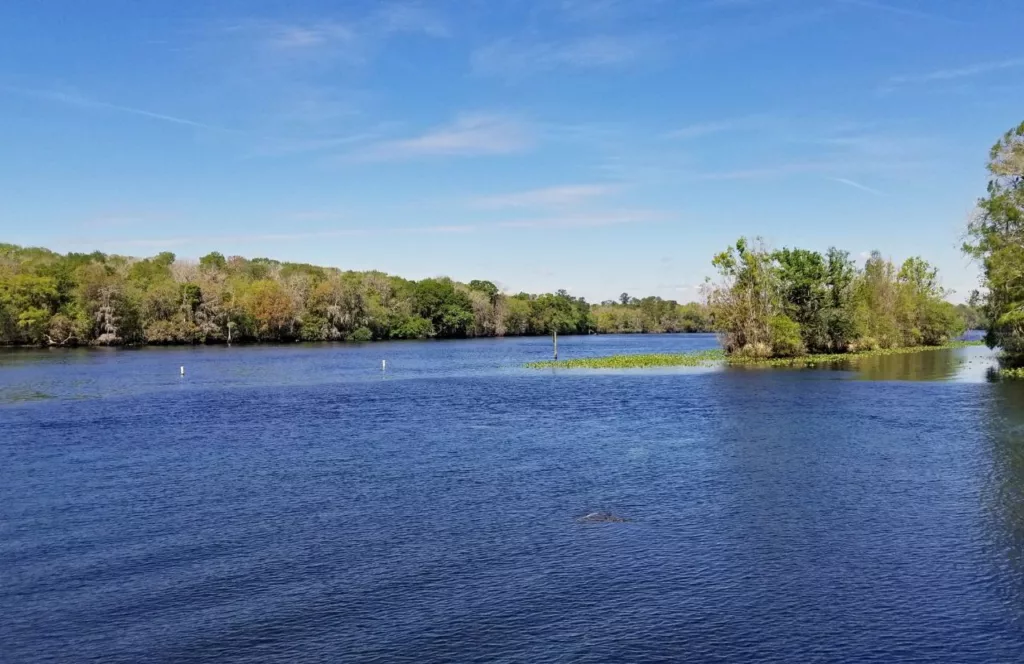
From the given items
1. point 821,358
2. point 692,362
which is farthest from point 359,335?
point 821,358

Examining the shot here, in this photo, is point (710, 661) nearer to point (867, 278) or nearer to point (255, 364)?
point (255, 364)

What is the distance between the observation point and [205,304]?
5212 inches

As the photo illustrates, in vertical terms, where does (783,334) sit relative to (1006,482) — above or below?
above

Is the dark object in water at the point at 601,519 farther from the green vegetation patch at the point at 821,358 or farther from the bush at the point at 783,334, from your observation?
the bush at the point at 783,334

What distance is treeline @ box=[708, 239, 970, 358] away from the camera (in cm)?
8288

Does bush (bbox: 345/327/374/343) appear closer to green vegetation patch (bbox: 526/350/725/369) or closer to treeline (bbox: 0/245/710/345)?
treeline (bbox: 0/245/710/345)

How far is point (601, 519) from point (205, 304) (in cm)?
12398

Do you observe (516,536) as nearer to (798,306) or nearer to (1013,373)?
(1013,373)

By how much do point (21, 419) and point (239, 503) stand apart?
2434 centimetres

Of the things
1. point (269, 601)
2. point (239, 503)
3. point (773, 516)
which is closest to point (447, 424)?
point (239, 503)

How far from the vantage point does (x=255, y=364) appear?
279ft

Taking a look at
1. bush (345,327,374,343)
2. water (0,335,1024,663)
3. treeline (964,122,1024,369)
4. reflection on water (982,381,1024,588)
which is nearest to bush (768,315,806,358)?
treeline (964,122,1024,369)

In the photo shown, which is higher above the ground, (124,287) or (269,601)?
(124,287)

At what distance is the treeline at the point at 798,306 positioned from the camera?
82.9m
